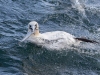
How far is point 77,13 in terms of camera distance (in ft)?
44.8

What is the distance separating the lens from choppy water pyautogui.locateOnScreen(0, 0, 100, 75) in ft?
33.6

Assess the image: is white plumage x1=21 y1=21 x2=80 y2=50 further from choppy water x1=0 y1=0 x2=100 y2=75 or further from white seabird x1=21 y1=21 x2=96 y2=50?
choppy water x1=0 y1=0 x2=100 y2=75

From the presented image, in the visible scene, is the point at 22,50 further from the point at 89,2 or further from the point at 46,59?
the point at 89,2

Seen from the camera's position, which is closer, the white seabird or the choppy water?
the choppy water

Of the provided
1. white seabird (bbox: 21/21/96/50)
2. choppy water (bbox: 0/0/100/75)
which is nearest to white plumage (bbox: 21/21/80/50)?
white seabird (bbox: 21/21/96/50)

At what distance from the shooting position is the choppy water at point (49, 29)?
10234 mm

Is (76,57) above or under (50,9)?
under

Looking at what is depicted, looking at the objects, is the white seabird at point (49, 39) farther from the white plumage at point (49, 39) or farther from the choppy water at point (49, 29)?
the choppy water at point (49, 29)

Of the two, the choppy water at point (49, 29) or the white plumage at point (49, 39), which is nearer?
the choppy water at point (49, 29)

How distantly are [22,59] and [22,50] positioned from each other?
0.56 metres

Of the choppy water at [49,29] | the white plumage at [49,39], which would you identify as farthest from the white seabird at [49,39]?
the choppy water at [49,29]

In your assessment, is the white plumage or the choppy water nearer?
the choppy water

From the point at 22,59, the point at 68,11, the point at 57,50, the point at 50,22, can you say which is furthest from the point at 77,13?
the point at 22,59

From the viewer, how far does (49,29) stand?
1259 cm
